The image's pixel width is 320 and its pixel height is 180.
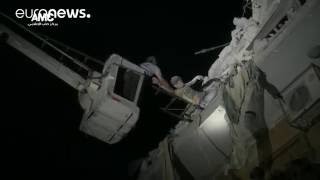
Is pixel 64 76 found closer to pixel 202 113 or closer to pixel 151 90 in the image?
pixel 151 90

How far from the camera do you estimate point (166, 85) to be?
36.6 ft

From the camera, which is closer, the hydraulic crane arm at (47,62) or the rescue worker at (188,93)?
the hydraulic crane arm at (47,62)

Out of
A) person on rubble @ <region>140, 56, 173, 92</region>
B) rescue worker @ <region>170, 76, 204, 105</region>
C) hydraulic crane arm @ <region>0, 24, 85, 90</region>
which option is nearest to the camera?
hydraulic crane arm @ <region>0, 24, 85, 90</region>

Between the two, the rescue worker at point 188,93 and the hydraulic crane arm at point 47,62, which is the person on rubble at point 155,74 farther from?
the hydraulic crane arm at point 47,62

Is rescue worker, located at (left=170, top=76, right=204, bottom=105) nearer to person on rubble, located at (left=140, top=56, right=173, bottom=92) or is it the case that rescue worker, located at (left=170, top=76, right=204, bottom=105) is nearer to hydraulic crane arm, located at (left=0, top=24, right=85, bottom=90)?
person on rubble, located at (left=140, top=56, right=173, bottom=92)

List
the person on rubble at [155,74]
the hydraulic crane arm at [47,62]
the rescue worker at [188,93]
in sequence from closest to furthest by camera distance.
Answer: the hydraulic crane arm at [47,62]
the rescue worker at [188,93]
the person on rubble at [155,74]

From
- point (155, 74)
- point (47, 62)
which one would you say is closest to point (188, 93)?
point (155, 74)

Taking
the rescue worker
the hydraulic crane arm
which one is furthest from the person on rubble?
the hydraulic crane arm

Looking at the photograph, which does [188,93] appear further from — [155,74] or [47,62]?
[47,62]

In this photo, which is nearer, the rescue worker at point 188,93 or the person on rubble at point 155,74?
the rescue worker at point 188,93

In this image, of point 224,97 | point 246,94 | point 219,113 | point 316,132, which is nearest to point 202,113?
point 219,113

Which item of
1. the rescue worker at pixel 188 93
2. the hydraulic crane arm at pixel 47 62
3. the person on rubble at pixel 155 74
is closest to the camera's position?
the hydraulic crane arm at pixel 47 62

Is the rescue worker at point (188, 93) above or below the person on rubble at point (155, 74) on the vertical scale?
below

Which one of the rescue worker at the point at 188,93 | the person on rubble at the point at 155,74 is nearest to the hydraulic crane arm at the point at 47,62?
the person on rubble at the point at 155,74
